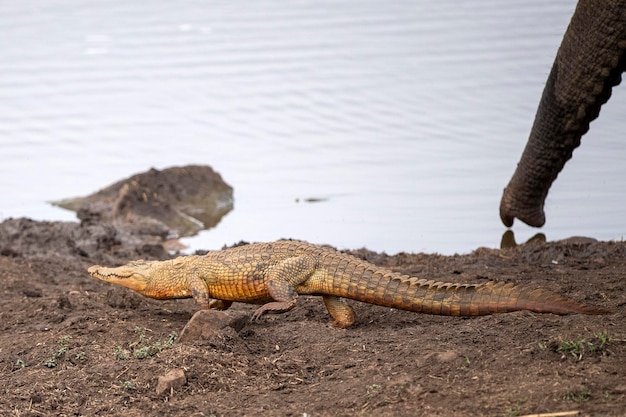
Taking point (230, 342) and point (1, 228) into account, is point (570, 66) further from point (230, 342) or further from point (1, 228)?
point (1, 228)

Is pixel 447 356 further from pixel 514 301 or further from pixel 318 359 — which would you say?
pixel 514 301

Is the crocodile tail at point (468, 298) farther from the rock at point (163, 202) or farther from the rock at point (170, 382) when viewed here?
the rock at point (163, 202)

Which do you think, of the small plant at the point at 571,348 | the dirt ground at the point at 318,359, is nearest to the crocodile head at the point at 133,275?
the dirt ground at the point at 318,359

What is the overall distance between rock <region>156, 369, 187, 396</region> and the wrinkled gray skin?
436cm

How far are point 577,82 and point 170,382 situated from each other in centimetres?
443

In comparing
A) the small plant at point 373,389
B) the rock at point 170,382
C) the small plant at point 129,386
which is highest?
the small plant at point 373,389

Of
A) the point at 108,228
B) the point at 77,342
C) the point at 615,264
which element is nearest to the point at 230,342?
the point at 77,342

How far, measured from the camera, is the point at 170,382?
6.36m

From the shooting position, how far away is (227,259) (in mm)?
7875

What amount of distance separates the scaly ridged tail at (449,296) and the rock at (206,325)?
784 mm

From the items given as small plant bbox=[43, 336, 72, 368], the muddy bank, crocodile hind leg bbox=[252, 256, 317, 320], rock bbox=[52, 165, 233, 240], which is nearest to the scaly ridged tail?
the muddy bank

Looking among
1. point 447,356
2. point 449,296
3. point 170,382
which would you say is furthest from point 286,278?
point 447,356

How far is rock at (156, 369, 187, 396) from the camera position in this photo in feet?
20.8

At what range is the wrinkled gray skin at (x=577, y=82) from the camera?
8891mm
